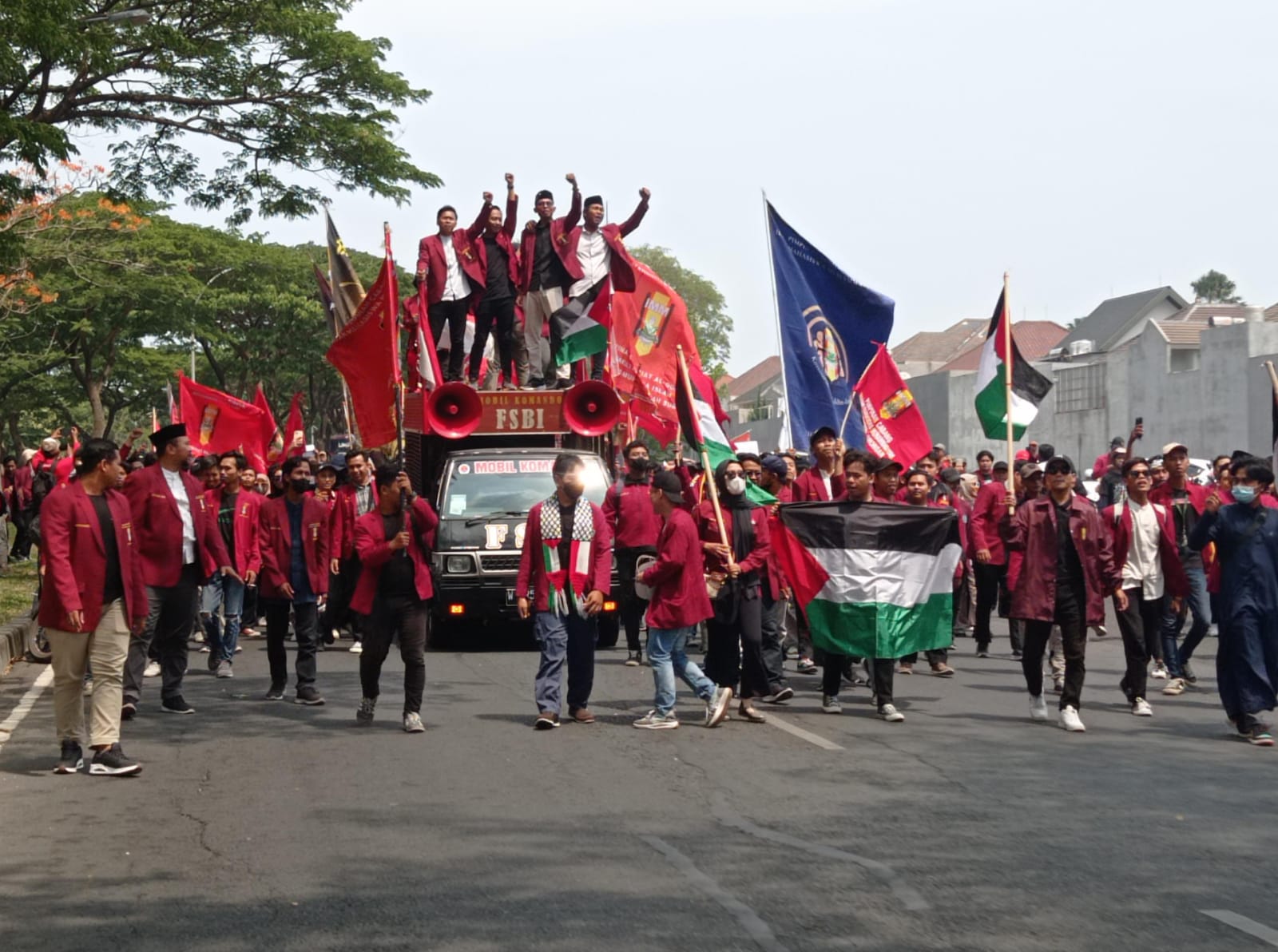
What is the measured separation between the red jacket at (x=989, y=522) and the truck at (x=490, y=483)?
330cm

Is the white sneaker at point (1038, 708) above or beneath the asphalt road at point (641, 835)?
above

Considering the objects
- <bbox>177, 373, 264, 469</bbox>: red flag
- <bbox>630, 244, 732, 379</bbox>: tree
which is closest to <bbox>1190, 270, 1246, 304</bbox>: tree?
<bbox>630, 244, 732, 379</bbox>: tree

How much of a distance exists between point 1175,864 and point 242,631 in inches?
516

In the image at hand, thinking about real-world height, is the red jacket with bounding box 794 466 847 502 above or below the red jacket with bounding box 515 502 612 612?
above

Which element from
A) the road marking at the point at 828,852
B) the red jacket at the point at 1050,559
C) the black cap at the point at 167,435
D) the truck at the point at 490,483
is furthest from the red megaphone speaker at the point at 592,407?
the road marking at the point at 828,852

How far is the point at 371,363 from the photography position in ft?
47.9

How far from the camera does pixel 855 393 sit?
636 inches

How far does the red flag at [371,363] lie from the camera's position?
14266 millimetres

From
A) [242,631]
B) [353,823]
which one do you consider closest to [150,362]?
[242,631]

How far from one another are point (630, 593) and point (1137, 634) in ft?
14.1

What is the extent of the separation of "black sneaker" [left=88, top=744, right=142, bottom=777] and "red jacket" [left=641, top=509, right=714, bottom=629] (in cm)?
337

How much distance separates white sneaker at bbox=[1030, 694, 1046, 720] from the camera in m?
11.3

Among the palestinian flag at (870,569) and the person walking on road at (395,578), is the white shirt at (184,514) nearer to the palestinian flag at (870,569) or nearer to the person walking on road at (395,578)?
the person walking on road at (395,578)

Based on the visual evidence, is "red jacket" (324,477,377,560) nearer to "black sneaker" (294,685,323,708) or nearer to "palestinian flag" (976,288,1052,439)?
"black sneaker" (294,685,323,708)
